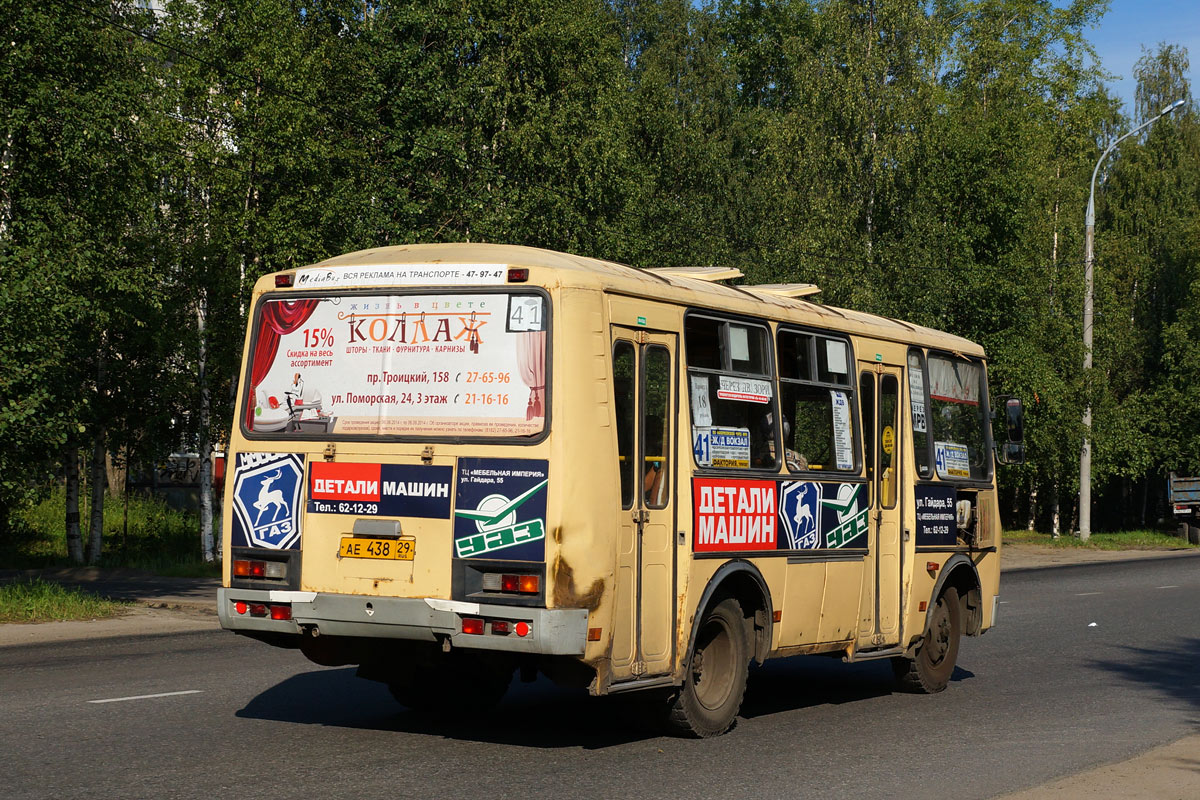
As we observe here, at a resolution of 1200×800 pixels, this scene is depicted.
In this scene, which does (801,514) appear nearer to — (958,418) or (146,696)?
(958,418)

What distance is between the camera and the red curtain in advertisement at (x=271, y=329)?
908 cm

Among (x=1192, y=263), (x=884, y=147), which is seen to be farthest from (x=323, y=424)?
(x=1192, y=263)

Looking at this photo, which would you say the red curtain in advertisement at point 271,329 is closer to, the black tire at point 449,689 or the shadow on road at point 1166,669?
the black tire at point 449,689

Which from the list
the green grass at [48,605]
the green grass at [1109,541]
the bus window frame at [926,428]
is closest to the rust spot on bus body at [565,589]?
the bus window frame at [926,428]

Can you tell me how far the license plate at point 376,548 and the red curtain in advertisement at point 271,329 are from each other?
3.77ft

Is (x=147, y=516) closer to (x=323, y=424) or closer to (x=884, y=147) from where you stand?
(x=884, y=147)

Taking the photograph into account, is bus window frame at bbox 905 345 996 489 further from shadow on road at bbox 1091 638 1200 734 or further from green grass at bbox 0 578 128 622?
green grass at bbox 0 578 128 622

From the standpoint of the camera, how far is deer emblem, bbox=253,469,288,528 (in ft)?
28.7

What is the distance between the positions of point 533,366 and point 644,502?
1117 mm

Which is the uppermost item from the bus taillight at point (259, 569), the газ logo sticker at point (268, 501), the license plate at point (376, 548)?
the газ logo sticker at point (268, 501)

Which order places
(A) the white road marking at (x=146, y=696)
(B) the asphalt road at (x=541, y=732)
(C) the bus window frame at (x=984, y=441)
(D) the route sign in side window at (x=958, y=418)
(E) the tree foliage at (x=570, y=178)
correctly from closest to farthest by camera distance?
(B) the asphalt road at (x=541, y=732), (A) the white road marking at (x=146, y=696), (C) the bus window frame at (x=984, y=441), (D) the route sign in side window at (x=958, y=418), (E) the tree foliage at (x=570, y=178)

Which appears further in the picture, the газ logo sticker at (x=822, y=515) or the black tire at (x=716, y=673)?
the газ logo sticker at (x=822, y=515)

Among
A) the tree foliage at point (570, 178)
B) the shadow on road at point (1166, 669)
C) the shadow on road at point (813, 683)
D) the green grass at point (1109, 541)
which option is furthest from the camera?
the green grass at point (1109, 541)

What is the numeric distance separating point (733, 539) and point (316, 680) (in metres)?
4.08
